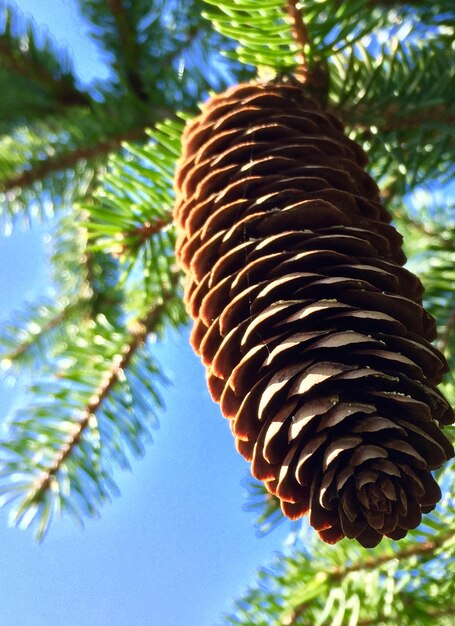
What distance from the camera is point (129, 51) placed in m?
1.04

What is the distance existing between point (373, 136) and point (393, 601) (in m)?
0.48

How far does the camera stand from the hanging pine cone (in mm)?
430

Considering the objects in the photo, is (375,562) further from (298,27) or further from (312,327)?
(298,27)

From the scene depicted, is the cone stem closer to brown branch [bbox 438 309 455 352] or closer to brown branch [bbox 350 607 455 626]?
brown branch [bbox 438 309 455 352]

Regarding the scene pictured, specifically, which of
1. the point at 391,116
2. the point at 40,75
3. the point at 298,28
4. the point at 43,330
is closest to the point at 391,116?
the point at 391,116

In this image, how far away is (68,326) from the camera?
48.7 inches

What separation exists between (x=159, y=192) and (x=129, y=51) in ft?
1.20

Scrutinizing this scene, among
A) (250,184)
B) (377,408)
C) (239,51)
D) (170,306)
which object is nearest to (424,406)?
(377,408)

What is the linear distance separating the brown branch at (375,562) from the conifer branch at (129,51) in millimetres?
672

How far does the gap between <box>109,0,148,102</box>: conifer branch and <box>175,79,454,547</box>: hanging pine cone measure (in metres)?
0.47

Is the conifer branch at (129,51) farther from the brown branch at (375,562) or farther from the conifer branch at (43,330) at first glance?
the brown branch at (375,562)

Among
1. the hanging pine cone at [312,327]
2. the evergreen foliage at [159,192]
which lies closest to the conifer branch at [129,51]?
the evergreen foliage at [159,192]

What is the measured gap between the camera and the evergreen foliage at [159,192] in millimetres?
723

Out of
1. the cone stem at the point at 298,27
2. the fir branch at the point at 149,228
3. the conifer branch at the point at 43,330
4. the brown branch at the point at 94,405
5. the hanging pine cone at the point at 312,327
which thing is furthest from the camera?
the conifer branch at the point at 43,330
